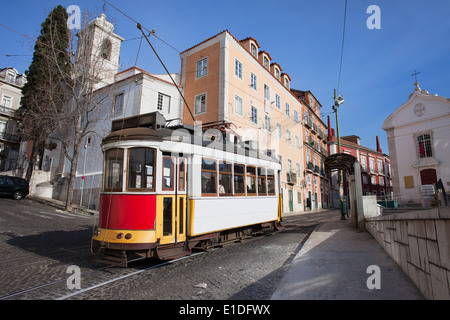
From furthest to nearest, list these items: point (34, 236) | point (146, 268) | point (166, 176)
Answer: point (34, 236), point (166, 176), point (146, 268)

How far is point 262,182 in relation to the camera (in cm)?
946

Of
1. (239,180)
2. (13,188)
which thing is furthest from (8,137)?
(239,180)

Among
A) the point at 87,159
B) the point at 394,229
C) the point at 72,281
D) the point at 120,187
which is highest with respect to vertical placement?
the point at 87,159

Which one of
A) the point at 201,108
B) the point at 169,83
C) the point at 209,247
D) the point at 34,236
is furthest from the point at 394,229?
the point at 169,83

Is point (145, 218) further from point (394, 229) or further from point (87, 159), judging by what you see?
point (87, 159)

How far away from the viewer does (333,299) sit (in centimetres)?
384

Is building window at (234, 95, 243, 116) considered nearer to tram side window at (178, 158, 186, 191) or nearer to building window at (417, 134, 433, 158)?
tram side window at (178, 158, 186, 191)

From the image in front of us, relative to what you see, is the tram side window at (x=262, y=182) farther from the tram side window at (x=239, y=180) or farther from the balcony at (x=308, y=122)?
the balcony at (x=308, y=122)

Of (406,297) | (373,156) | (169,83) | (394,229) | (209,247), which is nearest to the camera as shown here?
(406,297)

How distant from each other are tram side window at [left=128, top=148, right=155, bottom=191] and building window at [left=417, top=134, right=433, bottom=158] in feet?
90.1

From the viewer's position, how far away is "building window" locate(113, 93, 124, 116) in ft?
65.7

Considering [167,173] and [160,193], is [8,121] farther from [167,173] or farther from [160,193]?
[160,193]

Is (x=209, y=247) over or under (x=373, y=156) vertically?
under

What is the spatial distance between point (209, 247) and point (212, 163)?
2324 mm
